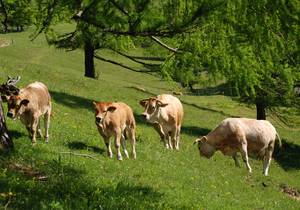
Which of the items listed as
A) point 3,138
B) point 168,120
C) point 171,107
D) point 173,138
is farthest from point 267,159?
point 3,138

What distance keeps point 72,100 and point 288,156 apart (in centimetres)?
1287

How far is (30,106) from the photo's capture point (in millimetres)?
15094

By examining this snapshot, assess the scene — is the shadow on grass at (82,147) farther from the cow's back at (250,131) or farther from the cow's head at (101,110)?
the cow's back at (250,131)

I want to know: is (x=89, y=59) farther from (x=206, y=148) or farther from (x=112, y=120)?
(x=112, y=120)

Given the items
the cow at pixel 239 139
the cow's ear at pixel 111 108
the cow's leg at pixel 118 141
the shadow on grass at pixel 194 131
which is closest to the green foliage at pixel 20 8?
the cow's ear at pixel 111 108

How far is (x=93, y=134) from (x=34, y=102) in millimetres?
4597

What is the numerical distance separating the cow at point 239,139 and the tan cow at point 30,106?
8347mm

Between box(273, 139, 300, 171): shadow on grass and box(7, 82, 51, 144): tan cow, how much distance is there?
1620cm

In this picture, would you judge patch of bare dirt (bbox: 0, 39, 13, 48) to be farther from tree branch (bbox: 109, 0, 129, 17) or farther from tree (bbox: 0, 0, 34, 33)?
tree branch (bbox: 109, 0, 129, 17)

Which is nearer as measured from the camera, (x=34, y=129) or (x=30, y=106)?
(x=34, y=129)

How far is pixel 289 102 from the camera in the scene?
35.0 m

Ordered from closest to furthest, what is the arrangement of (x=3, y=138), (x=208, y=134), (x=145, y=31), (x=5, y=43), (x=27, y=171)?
(x=27, y=171) → (x=3, y=138) → (x=145, y=31) → (x=208, y=134) → (x=5, y=43)

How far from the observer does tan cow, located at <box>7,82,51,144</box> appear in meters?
14.5

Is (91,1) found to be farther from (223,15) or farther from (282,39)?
(282,39)
